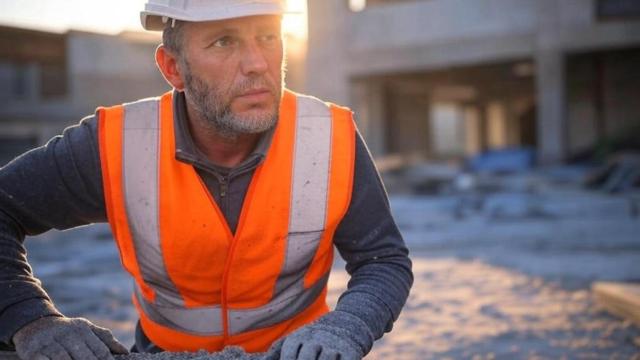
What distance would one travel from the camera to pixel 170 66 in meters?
2.31

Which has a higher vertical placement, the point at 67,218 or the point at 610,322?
the point at 67,218

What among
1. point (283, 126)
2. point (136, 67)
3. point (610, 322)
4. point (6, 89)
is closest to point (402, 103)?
point (136, 67)

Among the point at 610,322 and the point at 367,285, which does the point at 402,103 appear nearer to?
the point at 610,322

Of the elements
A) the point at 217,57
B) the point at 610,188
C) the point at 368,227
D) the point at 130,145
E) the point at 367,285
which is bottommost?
the point at 610,188

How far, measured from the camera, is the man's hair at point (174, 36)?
2176 mm

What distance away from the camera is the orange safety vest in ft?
7.02

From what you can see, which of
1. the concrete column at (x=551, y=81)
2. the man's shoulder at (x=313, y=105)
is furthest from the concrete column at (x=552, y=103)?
the man's shoulder at (x=313, y=105)

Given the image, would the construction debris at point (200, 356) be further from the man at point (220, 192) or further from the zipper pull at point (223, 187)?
the zipper pull at point (223, 187)

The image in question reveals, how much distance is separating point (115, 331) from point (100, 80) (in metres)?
20.9

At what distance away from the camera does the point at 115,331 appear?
4.69 m

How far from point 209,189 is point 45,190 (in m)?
0.47

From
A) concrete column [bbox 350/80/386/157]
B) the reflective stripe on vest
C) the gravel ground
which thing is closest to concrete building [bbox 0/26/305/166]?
concrete column [bbox 350/80/386/157]

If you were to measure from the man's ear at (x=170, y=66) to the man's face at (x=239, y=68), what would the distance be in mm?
110

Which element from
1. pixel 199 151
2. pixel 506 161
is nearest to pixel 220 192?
pixel 199 151
